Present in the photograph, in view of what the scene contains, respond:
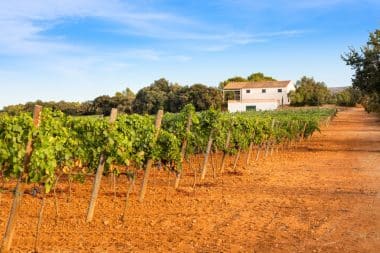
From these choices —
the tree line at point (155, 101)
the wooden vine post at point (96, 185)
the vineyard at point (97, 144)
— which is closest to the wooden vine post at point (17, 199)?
the vineyard at point (97, 144)

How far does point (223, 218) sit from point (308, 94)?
84.1 metres

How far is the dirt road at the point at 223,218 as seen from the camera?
746cm

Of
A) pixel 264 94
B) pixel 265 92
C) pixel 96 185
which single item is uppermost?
pixel 265 92

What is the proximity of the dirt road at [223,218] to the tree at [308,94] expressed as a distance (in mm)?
74466

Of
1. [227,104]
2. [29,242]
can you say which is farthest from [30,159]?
[227,104]

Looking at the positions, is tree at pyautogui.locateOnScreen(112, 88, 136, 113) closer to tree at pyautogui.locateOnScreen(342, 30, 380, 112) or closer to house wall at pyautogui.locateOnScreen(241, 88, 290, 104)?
house wall at pyautogui.locateOnScreen(241, 88, 290, 104)

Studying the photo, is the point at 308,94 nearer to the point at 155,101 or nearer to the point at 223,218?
the point at 155,101

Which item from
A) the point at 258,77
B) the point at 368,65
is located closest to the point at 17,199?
the point at 368,65

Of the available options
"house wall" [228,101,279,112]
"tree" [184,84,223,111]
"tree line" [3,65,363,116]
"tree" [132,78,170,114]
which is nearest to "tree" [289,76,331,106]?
"house wall" [228,101,279,112]

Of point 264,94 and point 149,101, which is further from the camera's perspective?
point 264,94

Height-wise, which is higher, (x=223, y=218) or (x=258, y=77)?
(x=258, y=77)

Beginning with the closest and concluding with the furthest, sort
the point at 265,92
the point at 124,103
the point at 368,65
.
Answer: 1. the point at 368,65
2. the point at 124,103
3. the point at 265,92

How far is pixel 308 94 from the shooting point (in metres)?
90.2

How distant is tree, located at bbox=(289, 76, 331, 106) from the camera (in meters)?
88.0
